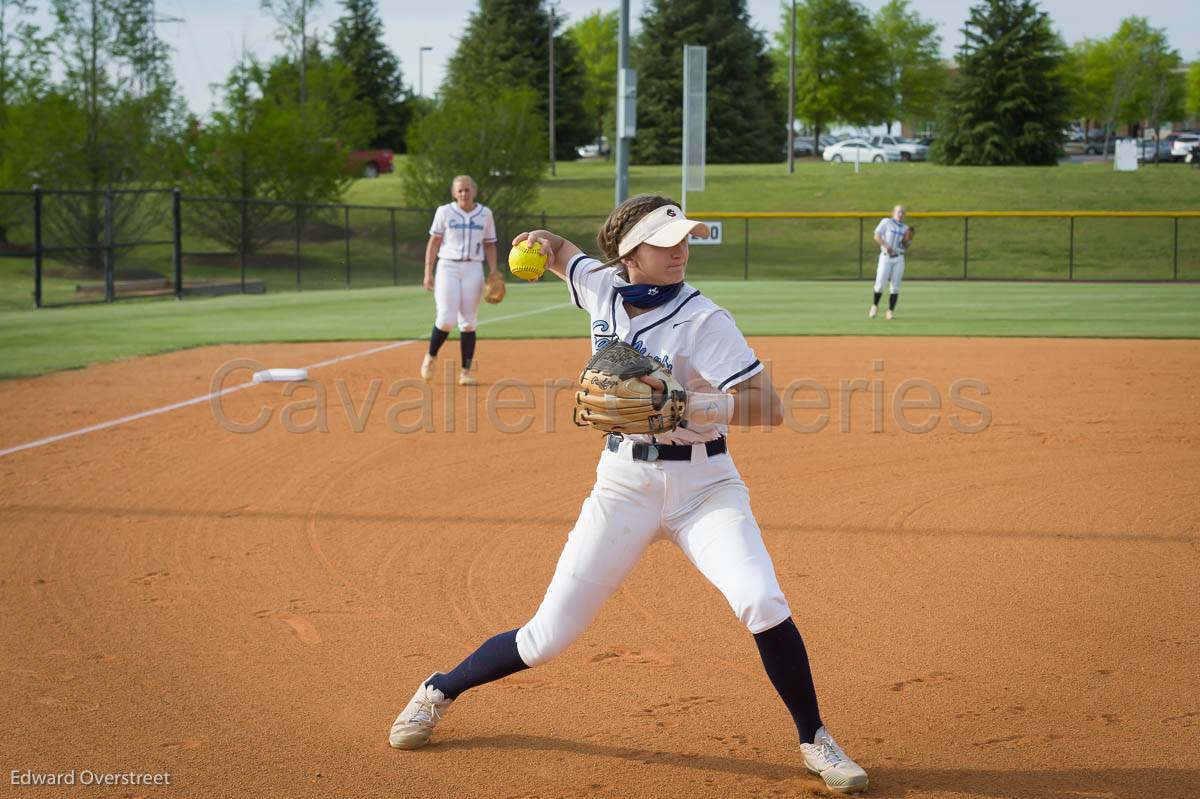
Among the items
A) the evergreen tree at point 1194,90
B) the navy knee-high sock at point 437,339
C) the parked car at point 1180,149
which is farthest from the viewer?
the evergreen tree at point 1194,90

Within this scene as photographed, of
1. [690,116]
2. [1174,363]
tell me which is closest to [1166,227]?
[690,116]

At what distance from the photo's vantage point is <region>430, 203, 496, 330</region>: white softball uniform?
42.3 ft

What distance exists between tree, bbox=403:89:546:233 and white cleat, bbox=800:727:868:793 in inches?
1658

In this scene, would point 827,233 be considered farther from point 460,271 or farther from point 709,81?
point 460,271

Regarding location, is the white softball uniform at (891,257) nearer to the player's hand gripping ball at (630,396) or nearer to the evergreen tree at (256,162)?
the player's hand gripping ball at (630,396)

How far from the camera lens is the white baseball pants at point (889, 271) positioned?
2169cm

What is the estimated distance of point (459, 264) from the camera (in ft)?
42.5

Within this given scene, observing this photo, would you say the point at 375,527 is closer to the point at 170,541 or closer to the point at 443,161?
the point at 170,541

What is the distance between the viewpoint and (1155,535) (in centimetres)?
708

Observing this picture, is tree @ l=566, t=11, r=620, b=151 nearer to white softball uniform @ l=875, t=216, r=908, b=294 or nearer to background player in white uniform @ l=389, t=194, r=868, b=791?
white softball uniform @ l=875, t=216, r=908, b=294

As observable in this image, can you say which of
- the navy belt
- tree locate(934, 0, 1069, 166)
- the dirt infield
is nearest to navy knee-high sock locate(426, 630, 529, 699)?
the dirt infield

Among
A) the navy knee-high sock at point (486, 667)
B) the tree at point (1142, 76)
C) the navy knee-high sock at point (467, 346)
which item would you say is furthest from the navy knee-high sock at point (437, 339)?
the tree at point (1142, 76)

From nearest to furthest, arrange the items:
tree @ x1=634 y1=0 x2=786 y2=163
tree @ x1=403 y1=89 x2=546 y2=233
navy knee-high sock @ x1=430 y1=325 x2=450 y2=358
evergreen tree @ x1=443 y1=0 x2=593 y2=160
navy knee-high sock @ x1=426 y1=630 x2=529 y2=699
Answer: navy knee-high sock @ x1=426 y1=630 x2=529 y2=699 < navy knee-high sock @ x1=430 y1=325 x2=450 y2=358 < tree @ x1=403 y1=89 x2=546 y2=233 < tree @ x1=634 y1=0 x2=786 y2=163 < evergreen tree @ x1=443 y1=0 x2=593 y2=160

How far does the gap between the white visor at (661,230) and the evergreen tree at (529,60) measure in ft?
242
